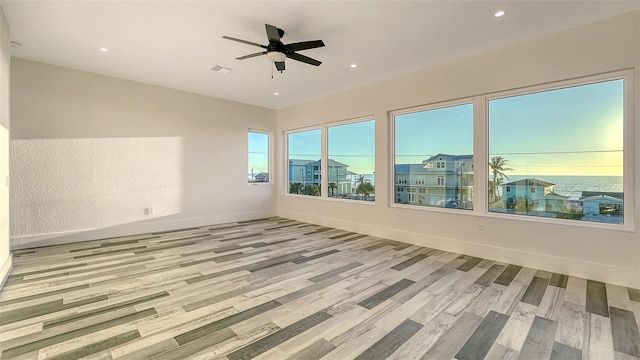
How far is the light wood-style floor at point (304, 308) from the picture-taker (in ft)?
6.15

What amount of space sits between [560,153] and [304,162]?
15.7ft

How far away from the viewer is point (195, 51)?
3797mm

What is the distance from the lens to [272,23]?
3115 mm

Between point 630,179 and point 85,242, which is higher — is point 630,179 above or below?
above

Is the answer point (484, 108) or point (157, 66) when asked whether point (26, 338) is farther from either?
point (484, 108)

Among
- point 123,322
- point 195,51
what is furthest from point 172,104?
point 123,322

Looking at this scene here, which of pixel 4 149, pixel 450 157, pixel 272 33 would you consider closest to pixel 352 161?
pixel 450 157

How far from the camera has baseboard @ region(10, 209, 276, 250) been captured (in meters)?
4.21

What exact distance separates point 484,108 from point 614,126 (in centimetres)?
132

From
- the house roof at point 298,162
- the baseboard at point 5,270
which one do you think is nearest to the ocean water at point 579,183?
the house roof at point 298,162

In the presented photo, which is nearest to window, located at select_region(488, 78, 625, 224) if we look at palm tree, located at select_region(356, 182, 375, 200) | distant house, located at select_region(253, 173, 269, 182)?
palm tree, located at select_region(356, 182, 375, 200)

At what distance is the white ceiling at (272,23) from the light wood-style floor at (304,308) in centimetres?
284

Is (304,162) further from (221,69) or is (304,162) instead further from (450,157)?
(450,157)

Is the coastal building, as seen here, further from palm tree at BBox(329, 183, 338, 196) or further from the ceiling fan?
the ceiling fan
